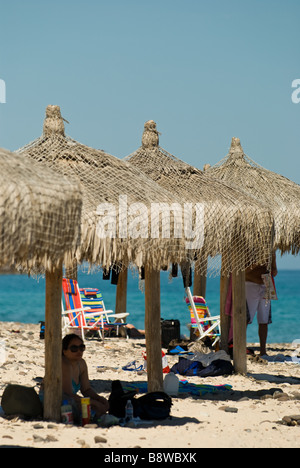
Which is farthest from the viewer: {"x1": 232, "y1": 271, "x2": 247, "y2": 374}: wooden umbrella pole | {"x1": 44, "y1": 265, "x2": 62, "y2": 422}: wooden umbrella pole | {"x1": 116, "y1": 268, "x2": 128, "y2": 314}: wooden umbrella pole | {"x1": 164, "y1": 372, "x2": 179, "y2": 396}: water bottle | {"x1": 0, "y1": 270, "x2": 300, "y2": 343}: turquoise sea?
{"x1": 0, "y1": 270, "x2": 300, "y2": 343}: turquoise sea

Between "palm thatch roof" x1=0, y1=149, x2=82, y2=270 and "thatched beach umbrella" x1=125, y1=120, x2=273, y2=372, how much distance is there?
2.69m

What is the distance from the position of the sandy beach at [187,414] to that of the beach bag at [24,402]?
0.28 ft

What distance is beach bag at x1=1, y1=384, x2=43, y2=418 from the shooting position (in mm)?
5469

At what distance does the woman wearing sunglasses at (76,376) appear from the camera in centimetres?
561

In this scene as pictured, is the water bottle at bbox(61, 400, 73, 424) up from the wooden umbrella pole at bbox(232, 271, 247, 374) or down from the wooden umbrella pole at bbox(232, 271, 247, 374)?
down

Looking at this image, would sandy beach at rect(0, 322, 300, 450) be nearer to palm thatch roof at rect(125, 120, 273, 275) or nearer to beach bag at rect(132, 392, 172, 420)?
beach bag at rect(132, 392, 172, 420)

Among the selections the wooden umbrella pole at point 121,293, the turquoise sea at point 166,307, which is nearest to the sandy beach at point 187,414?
the wooden umbrella pole at point 121,293

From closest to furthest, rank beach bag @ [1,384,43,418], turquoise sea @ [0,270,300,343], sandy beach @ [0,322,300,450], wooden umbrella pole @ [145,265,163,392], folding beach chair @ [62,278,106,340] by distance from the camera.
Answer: sandy beach @ [0,322,300,450], beach bag @ [1,384,43,418], wooden umbrella pole @ [145,265,163,392], folding beach chair @ [62,278,106,340], turquoise sea @ [0,270,300,343]

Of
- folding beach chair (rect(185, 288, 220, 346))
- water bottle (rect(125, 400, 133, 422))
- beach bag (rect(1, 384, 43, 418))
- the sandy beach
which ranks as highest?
folding beach chair (rect(185, 288, 220, 346))

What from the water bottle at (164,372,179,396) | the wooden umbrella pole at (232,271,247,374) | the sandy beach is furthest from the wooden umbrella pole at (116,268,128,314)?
the water bottle at (164,372,179,396)

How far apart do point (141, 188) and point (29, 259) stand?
191cm

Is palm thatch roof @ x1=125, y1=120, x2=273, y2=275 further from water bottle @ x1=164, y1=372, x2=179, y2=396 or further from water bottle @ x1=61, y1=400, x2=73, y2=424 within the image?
water bottle @ x1=61, y1=400, x2=73, y2=424

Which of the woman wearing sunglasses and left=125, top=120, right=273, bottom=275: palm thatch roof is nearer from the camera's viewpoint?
the woman wearing sunglasses
